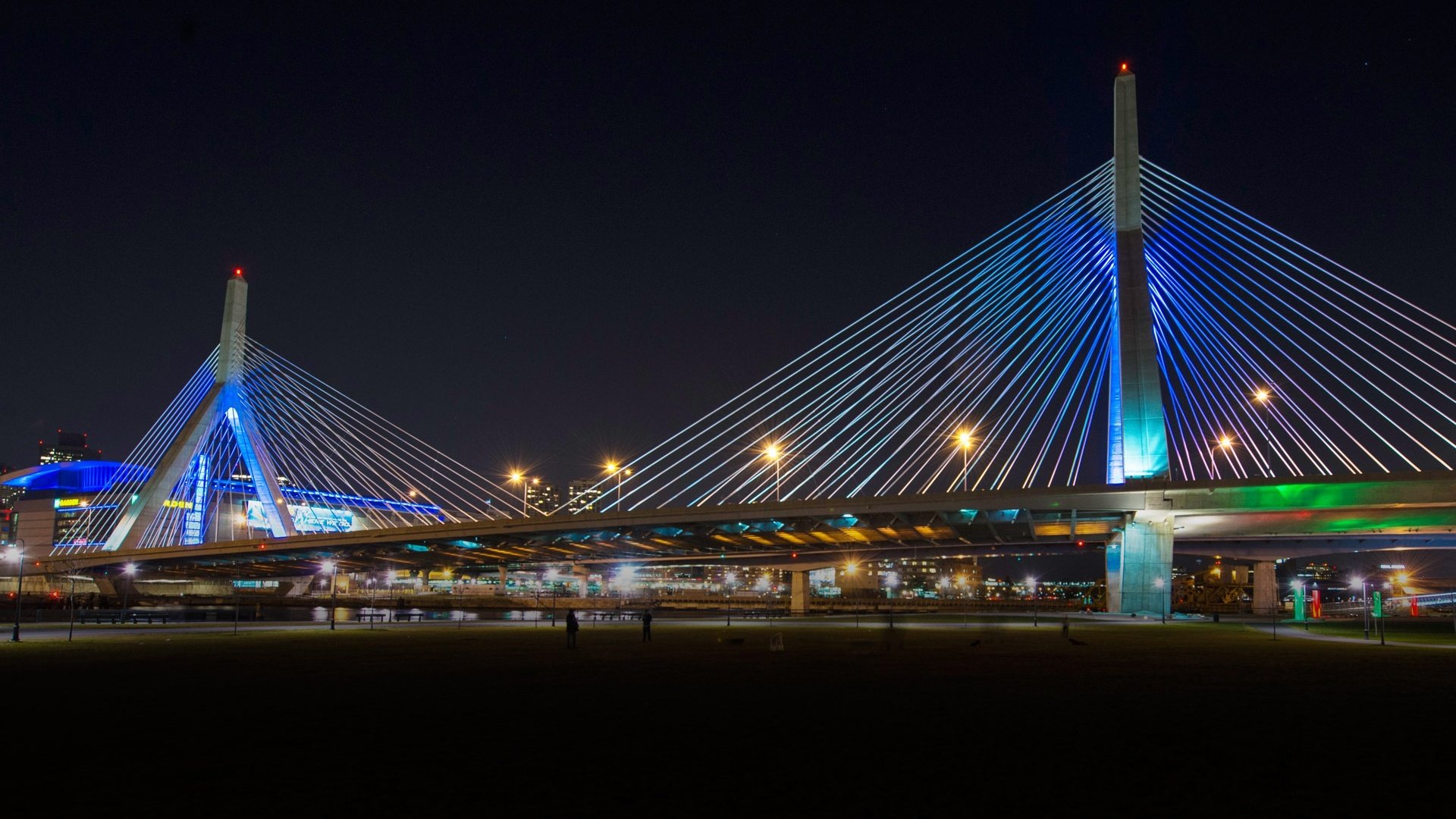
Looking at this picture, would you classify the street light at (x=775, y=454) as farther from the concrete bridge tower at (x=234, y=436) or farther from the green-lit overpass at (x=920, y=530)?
the concrete bridge tower at (x=234, y=436)

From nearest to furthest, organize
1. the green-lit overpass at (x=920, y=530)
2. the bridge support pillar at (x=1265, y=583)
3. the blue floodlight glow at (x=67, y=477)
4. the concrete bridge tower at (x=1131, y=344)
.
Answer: the concrete bridge tower at (x=1131, y=344), the green-lit overpass at (x=920, y=530), the bridge support pillar at (x=1265, y=583), the blue floodlight glow at (x=67, y=477)

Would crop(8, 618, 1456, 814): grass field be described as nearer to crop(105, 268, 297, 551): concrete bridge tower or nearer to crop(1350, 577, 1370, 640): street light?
crop(1350, 577, 1370, 640): street light

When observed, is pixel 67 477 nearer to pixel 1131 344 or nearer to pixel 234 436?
pixel 234 436

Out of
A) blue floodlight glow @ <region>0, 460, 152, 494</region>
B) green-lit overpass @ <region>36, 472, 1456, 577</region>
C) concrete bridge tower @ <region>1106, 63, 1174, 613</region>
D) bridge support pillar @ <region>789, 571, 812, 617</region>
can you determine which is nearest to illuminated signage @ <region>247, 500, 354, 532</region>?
green-lit overpass @ <region>36, 472, 1456, 577</region>

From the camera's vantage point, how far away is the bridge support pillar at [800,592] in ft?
255

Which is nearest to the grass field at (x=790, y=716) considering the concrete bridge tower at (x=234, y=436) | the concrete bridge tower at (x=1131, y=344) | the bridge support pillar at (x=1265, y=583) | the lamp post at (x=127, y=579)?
the concrete bridge tower at (x=1131, y=344)

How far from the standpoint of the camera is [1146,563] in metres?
46.8

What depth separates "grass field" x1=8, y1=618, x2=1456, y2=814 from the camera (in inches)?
311

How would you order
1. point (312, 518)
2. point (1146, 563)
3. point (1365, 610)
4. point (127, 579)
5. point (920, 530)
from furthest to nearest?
1. point (312, 518)
2. point (127, 579)
3. point (920, 530)
4. point (1146, 563)
5. point (1365, 610)

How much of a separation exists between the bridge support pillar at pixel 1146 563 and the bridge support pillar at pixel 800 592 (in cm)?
3233

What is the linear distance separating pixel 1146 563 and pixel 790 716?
4001cm

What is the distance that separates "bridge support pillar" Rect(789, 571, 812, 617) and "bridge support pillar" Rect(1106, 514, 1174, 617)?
3233cm

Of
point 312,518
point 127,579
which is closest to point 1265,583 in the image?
point 127,579

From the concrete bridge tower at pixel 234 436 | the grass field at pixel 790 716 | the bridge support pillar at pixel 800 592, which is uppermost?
the concrete bridge tower at pixel 234 436
